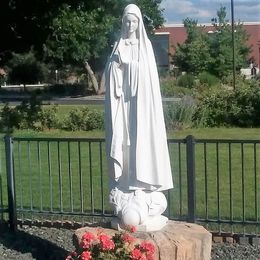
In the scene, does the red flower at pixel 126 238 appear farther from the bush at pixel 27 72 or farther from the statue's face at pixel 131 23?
the bush at pixel 27 72

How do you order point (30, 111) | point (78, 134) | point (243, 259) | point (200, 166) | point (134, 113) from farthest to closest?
point (30, 111) < point (78, 134) < point (200, 166) < point (243, 259) < point (134, 113)

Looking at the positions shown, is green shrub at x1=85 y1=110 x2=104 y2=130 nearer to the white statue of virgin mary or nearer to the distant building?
the white statue of virgin mary

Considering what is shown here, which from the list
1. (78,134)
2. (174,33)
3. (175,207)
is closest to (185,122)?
(78,134)

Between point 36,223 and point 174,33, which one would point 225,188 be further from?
point 174,33

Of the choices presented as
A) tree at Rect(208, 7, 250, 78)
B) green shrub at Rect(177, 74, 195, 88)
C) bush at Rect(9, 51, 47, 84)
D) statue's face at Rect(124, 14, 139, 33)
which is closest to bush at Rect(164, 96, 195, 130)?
statue's face at Rect(124, 14, 139, 33)

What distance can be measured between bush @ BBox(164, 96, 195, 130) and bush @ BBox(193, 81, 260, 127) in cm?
72

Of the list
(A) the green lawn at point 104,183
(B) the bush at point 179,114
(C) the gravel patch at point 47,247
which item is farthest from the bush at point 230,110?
(C) the gravel patch at point 47,247

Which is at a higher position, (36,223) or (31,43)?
(31,43)

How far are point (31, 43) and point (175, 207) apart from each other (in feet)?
42.4

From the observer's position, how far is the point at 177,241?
703 cm

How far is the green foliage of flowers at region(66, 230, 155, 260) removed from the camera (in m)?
6.29

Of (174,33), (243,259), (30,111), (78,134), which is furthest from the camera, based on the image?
(174,33)

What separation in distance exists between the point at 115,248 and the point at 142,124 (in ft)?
4.17

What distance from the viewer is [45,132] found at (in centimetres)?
2248
